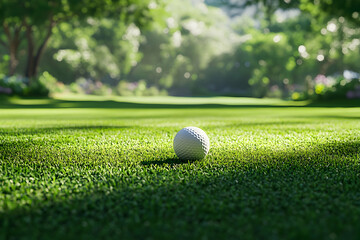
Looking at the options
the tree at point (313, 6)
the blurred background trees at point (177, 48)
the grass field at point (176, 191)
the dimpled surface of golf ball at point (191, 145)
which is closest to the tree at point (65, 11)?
the blurred background trees at point (177, 48)

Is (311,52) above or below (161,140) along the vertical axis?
above

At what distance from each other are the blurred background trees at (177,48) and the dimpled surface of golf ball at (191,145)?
19350 millimetres

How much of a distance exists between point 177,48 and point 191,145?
58406 millimetres

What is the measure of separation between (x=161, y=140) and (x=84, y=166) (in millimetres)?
1990

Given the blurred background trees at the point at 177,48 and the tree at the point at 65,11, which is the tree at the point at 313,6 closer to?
the blurred background trees at the point at 177,48

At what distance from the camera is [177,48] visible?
61125mm

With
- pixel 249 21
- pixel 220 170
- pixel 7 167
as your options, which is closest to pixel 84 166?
pixel 7 167

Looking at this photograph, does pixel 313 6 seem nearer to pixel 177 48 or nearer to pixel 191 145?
pixel 191 145

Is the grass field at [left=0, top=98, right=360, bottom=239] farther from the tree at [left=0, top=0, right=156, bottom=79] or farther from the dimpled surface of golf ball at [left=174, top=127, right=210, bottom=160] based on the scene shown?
the tree at [left=0, top=0, right=156, bottom=79]

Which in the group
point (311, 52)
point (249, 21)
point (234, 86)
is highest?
point (249, 21)

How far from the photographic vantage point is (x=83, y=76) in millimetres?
Answer: 48062

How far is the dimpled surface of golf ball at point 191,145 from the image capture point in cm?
404

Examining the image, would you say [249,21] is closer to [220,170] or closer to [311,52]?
[311,52]

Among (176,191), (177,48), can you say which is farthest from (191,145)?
(177,48)
